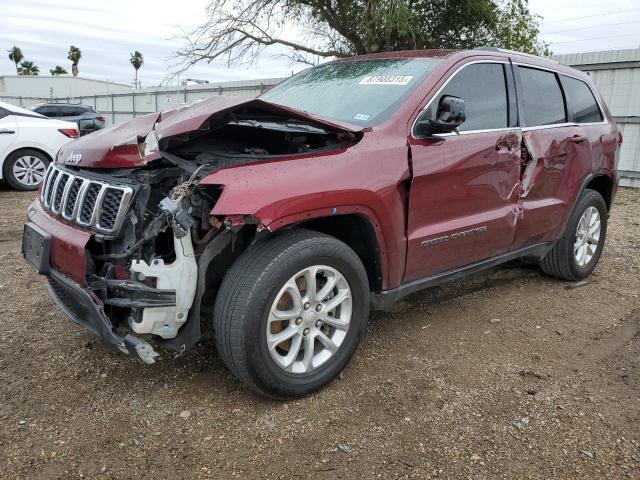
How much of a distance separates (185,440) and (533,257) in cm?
309

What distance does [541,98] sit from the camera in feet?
13.0

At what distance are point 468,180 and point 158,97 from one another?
859 inches

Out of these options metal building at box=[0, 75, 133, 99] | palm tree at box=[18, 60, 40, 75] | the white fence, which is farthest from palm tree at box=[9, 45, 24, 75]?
the white fence

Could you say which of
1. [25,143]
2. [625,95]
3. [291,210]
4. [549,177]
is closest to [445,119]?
[291,210]

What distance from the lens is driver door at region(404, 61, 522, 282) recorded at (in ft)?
9.99

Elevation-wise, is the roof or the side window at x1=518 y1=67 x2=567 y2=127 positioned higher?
the roof

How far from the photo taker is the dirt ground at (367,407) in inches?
90.0

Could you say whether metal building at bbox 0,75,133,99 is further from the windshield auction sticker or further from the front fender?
the front fender

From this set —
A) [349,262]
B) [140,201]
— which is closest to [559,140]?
[349,262]

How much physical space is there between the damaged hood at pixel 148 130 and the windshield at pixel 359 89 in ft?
0.85

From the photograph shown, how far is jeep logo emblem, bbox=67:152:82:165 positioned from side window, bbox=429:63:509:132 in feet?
6.89

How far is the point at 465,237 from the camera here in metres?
3.34

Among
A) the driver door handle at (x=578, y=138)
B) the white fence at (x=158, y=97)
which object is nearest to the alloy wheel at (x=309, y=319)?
the driver door handle at (x=578, y=138)

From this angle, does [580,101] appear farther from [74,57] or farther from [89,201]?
[74,57]
